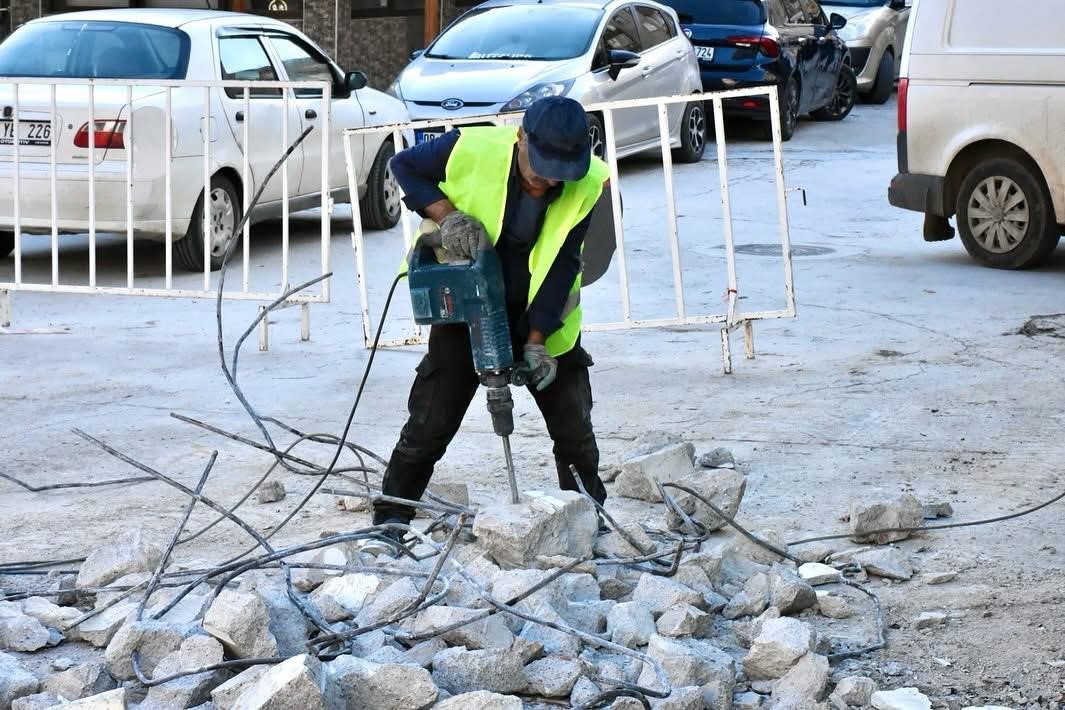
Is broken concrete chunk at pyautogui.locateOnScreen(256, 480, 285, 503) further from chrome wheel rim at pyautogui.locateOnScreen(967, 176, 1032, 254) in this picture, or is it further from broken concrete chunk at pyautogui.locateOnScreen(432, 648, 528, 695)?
chrome wheel rim at pyautogui.locateOnScreen(967, 176, 1032, 254)

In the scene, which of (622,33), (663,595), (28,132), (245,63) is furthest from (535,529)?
(622,33)

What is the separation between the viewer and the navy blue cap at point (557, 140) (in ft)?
14.6

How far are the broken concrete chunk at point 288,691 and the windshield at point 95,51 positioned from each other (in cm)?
713

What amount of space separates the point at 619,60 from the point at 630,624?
10.3m

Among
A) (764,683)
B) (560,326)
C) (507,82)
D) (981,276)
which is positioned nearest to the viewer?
(764,683)

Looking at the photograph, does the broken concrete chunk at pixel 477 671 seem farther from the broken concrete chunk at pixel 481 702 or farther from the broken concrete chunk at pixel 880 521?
the broken concrete chunk at pixel 880 521

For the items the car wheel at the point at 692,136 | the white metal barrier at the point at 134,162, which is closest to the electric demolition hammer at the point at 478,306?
the white metal barrier at the point at 134,162

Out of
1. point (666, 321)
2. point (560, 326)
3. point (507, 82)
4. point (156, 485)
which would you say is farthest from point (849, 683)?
point (507, 82)

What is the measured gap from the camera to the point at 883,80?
22.5m

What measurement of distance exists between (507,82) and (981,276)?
467 centimetres

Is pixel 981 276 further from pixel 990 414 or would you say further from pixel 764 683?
pixel 764 683

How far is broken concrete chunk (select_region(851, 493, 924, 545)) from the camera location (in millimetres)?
5371

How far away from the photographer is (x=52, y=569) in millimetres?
5023

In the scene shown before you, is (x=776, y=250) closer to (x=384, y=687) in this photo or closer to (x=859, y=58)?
(x=384, y=687)
